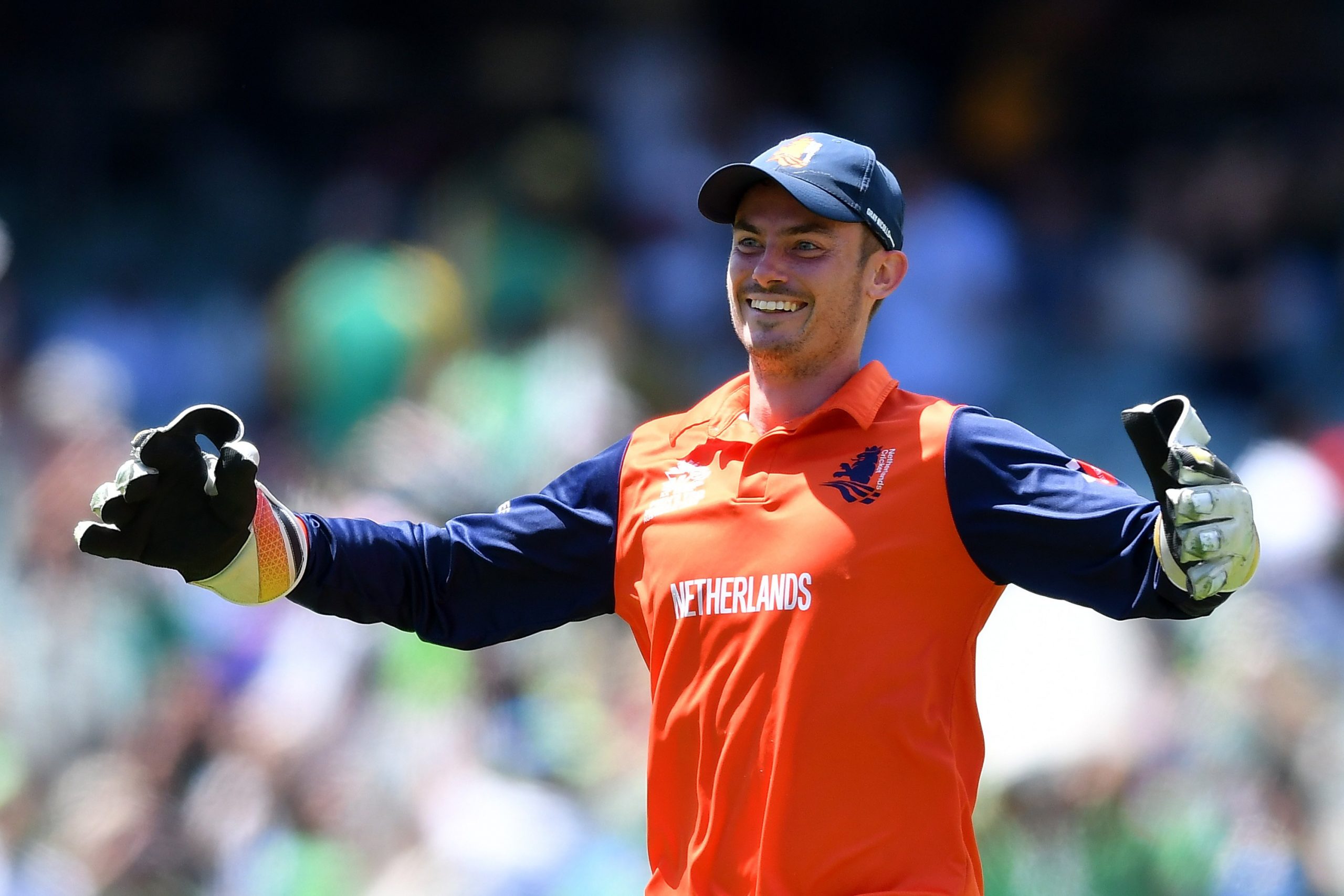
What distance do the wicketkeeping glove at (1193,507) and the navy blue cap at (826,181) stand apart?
726mm

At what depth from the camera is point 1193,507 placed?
2684mm

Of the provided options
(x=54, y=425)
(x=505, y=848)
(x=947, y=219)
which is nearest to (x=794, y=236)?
(x=505, y=848)

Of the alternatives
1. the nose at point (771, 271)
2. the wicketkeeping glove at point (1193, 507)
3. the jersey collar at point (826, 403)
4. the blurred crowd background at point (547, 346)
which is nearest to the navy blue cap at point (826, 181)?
the nose at point (771, 271)

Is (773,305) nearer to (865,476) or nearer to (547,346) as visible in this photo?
(865,476)

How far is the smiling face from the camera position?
10.8 feet

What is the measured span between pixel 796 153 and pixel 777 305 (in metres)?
0.28

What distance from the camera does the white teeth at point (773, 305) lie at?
3.32m

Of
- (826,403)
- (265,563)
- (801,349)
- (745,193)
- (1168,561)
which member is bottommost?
(1168,561)

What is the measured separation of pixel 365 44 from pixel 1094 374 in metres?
3.68

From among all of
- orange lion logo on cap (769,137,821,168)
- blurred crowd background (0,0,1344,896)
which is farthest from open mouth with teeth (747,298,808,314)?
blurred crowd background (0,0,1344,896)

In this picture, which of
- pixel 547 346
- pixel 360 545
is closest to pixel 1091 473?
pixel 360 545

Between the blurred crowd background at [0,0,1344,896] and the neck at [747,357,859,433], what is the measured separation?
2674mm

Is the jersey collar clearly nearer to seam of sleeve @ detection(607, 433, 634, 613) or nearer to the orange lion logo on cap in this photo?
seam of sleeve @ detection(607, 433, 634, 613)

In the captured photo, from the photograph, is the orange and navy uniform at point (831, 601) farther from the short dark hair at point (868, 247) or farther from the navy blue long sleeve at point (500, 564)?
the short dark hair at point (868, 247)
